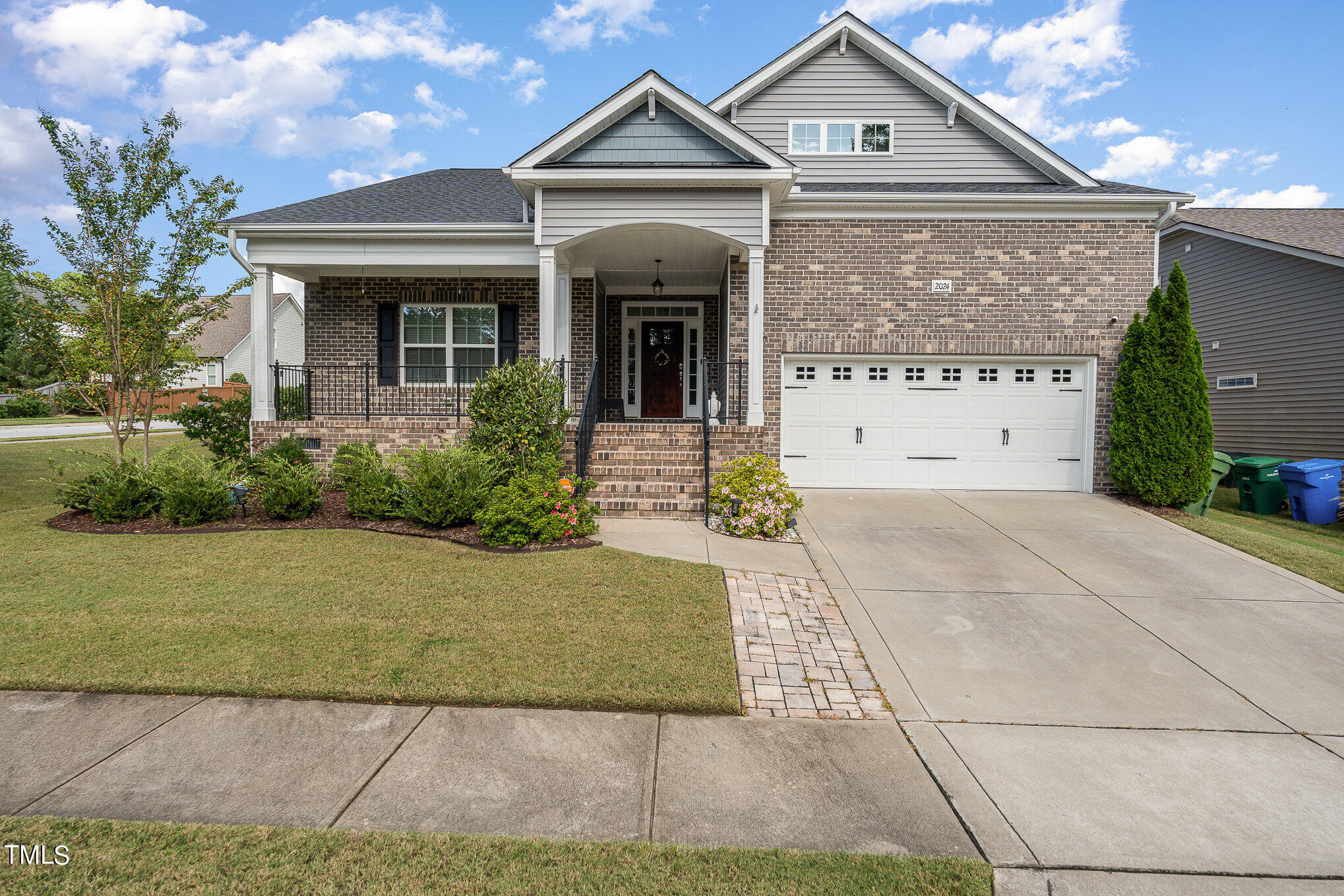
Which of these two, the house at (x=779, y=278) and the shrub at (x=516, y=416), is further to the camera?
the house at (x=779, y=278)

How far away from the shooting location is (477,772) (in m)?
3.08

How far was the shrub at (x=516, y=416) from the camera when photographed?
26.6 feet

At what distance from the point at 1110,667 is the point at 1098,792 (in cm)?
174

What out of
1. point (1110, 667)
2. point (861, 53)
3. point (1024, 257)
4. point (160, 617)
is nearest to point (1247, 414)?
point (1024, 257)

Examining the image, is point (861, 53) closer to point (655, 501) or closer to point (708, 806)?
point (655, 501)

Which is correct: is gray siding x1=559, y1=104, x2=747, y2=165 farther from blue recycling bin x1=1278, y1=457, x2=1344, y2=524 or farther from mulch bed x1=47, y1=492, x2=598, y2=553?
blue recycling bin x1=1278, y1=457, x2=1344, y2=524

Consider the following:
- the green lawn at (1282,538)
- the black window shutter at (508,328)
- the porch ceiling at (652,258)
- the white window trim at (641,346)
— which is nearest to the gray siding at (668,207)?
the porch ceiling at (652,258)

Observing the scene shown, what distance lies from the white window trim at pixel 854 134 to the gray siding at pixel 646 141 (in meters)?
3.57

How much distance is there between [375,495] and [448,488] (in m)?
1.01

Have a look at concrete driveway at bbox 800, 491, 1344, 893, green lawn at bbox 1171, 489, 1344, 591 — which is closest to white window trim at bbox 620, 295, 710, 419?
concrete driveway at bbox 800, 491, 1344, 893

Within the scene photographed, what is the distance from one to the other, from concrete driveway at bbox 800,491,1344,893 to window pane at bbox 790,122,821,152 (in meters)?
8.11

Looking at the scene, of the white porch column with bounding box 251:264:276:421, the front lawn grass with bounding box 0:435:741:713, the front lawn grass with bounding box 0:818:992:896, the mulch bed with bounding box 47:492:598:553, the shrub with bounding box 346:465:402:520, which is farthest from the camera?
the white porch column with bounding box 251:264:276:421

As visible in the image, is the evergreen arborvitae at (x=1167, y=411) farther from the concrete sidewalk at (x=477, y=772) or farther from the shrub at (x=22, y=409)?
the shrub at (x=22, y=409)

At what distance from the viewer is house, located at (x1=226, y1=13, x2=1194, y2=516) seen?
9.49 meters
